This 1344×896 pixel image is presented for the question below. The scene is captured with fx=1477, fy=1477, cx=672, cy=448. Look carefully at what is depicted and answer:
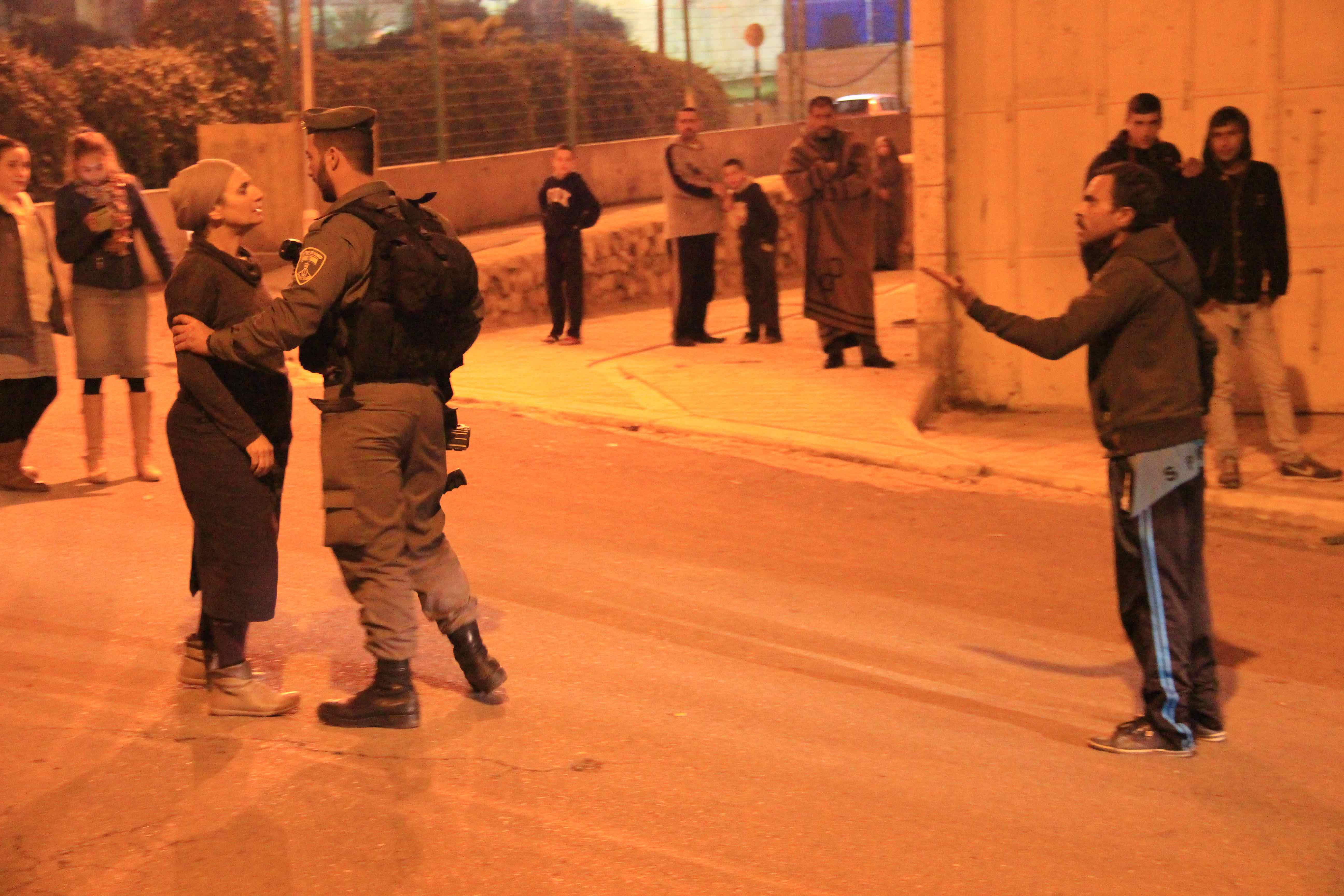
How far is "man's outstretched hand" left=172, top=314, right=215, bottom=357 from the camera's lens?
450 centimetres

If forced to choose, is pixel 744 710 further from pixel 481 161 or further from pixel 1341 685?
pixel 481 161

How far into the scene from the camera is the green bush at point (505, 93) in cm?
1809

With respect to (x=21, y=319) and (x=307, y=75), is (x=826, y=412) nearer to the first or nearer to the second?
(x=21, y=319)

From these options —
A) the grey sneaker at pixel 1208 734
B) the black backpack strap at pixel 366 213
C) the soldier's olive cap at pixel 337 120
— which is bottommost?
the grey sneaker at pixel 1208 734

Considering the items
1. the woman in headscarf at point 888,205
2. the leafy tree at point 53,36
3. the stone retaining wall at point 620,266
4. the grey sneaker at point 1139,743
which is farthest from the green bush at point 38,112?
the grey sneaker at point 1139,743

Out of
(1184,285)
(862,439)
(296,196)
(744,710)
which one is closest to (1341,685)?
(1184,285)

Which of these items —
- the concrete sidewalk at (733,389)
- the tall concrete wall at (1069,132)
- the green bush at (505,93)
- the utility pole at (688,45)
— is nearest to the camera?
the concrete sidewalk at (733,389)

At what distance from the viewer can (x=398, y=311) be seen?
449 centimetres

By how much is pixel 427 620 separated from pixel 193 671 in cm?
105

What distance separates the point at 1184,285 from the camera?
4680 mm

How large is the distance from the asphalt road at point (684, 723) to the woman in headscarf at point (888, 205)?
1250 centimetres

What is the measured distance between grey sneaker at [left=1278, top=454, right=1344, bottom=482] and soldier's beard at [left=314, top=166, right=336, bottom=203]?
5901 millimetres

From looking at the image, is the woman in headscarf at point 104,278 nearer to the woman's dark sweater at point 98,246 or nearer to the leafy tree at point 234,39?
the woman's dark sweater at point 98,246

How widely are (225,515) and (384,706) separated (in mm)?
786
